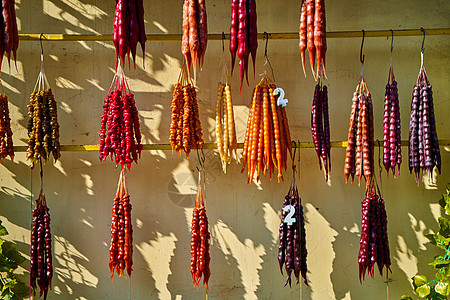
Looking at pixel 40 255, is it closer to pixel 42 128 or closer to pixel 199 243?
pixel 42 128

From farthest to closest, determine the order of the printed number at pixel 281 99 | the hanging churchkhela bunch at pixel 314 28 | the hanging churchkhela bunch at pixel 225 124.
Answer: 1. the hanging churchkhela bunch at pixel 225 124
2. the printed number at pixel 281 99
3. the hanging churchkhela bunch at pixel 314 28

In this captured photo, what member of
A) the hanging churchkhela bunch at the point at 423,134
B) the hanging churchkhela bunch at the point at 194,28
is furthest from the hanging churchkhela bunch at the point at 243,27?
the hanging churchkhela bunch at the point at 423,134

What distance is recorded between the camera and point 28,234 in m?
3.64

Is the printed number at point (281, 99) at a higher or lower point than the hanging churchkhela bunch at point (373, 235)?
higher

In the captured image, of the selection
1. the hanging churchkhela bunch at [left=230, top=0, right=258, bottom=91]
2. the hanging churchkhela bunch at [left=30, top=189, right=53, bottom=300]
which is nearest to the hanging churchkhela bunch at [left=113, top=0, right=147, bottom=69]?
the hanging churchkhela bunch at [left=230, top=0, right=258, bottom=91]

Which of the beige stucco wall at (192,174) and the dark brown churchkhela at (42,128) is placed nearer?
the dark brown churchkhela at (42,128)

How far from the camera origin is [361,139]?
3.11m

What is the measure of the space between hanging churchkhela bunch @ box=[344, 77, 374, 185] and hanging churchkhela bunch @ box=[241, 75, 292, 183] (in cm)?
42

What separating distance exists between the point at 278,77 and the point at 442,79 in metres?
1.25

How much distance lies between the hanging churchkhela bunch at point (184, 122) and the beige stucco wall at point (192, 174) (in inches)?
18.4

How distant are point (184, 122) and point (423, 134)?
1.56m

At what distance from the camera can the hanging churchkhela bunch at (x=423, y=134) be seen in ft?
10.0

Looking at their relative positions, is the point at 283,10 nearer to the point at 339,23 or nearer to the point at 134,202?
the point at 339,23

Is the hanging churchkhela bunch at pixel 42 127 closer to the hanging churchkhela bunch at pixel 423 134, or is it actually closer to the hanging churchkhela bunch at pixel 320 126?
the hanging churchkhela bunch at pixel 320 126
